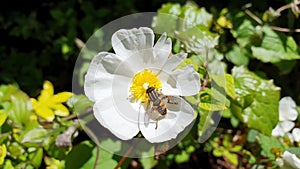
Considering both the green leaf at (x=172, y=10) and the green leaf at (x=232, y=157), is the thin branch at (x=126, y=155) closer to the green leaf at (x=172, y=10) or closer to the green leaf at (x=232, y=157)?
the green leaf at (x=232, y=157)

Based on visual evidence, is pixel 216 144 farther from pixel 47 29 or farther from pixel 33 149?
pixel 47 29

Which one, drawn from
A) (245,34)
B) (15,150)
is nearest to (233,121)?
(245,34)


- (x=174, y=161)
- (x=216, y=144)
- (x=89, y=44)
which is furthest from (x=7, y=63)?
(x=216, y=144)

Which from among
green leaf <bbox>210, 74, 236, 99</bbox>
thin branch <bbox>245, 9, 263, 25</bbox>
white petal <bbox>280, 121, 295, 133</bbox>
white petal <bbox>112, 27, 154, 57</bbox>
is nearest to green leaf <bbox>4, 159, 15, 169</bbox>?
white petal <bbox>112, 27, 154, 57</bbox>

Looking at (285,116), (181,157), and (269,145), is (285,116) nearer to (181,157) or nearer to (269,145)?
(269,145)

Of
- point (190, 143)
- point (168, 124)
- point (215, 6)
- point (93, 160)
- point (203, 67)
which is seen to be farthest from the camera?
point (215, 6)

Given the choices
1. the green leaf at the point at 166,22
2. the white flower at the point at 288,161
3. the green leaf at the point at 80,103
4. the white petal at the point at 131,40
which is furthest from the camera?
the green leaf at the point at 166,22

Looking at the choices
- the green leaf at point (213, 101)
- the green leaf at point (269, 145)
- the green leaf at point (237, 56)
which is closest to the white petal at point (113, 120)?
the green leaf at point (213, 101)
